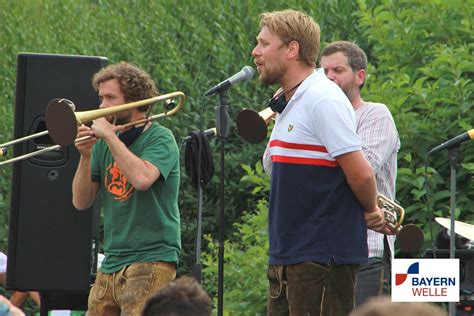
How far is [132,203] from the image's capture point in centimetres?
589

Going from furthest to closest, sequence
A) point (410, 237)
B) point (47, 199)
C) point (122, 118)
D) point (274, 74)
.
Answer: point (47, 199) < point (122, 118) < point (410, 237) < point (274, 74)

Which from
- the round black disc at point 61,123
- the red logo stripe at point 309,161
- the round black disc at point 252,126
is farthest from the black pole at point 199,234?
the red logo stripe at point 309,161

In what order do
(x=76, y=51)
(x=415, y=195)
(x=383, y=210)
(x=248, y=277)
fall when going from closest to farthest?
(x=383, y=210) → (x=415, y=195) → (x=248, y=277) → (x=76, y=51)

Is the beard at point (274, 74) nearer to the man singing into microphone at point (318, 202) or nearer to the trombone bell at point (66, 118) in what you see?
the man singing into microphone at point (318, 202)

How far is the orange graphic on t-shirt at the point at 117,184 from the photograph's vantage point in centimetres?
590

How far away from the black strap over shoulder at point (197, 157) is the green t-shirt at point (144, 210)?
33cm

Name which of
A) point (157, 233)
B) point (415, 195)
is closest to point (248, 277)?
point (415, 195)

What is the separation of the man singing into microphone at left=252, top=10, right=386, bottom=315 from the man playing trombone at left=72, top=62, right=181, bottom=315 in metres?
0.88

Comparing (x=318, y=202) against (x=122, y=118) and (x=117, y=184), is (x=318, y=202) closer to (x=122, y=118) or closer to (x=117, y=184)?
(x=117, y=184)

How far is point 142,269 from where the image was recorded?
5.83 metres

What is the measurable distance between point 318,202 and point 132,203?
1.19m

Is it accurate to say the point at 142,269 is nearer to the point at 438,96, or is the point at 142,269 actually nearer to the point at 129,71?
the point at 129,71

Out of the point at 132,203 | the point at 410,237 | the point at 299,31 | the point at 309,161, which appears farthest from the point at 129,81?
the point at 410,237

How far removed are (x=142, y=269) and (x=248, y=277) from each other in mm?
2748
